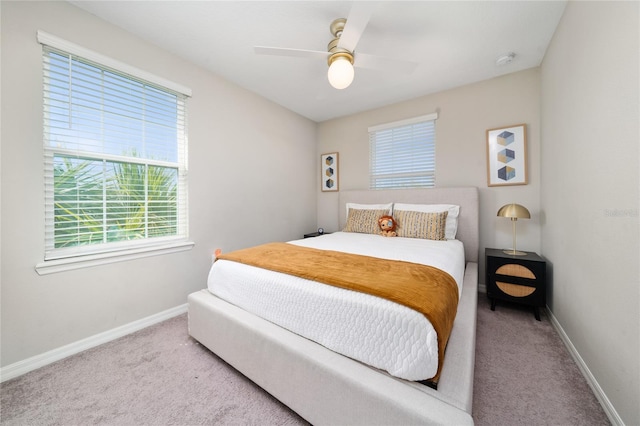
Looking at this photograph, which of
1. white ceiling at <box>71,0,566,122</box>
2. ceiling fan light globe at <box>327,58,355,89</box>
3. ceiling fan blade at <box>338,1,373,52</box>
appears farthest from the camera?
white ceiling at <box>71,0,566,122</box>

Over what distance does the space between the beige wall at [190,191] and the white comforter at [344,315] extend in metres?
0.87

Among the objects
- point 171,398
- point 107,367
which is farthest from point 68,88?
point 171,398

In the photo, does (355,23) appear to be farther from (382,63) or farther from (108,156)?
(108,156)

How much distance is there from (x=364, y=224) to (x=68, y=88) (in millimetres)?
3030

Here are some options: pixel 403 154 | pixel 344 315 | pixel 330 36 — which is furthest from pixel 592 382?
pixel 330 36

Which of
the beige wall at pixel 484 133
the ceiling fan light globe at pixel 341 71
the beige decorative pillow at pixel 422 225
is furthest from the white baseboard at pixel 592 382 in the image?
the ceiling fan light globe at pixel 341 71

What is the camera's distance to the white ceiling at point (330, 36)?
1.77 m

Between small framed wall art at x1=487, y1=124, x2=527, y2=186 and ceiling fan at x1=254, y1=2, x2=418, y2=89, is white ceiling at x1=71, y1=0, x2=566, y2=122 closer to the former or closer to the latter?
ceiling fan at x1=254, y1=2, x2=418, y2=89

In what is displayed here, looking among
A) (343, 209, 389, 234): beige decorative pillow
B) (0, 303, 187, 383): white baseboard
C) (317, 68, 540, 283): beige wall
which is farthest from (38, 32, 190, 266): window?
(317, 68, 540, 283): beige wall

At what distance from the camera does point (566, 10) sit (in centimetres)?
176

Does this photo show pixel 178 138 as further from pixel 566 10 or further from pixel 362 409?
pixel 566 10

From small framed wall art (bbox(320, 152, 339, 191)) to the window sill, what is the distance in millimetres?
2382

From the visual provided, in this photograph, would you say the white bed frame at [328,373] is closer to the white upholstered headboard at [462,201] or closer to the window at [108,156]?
the window at [108,156]

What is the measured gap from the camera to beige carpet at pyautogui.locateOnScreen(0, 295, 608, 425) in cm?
124
